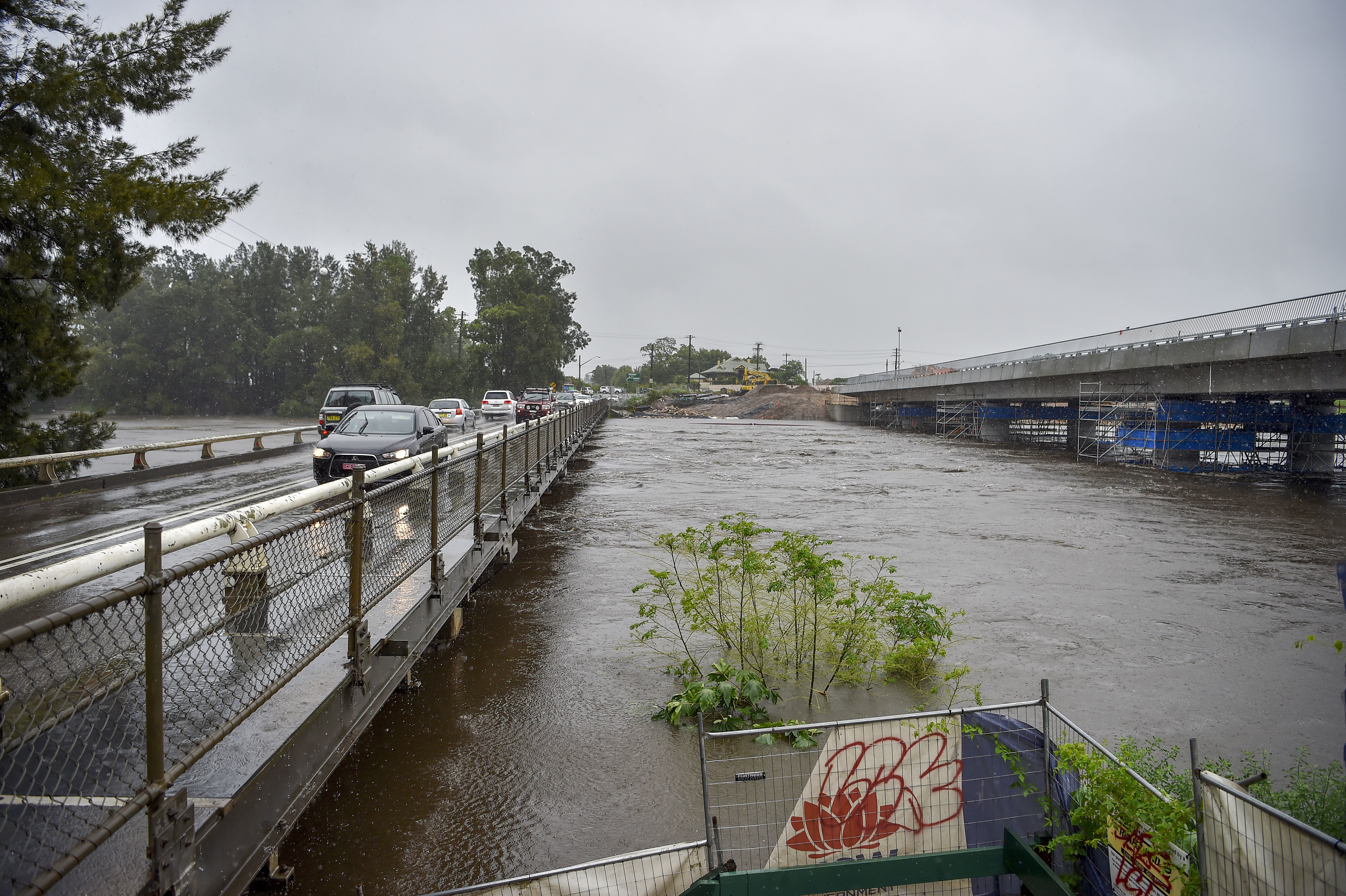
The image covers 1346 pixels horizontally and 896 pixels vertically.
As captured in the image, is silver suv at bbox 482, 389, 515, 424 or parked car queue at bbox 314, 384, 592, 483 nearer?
parked car queue at bbox 314, 384, 592, 483

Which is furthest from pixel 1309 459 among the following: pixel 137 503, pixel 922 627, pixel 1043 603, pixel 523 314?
pixel 523 314

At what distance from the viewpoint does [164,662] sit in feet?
8.85

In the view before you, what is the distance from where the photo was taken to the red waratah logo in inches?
146

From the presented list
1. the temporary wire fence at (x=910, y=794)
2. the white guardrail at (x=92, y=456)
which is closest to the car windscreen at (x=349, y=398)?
the white guardrail at (x=92, y=456)

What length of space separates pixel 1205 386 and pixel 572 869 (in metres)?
33.3

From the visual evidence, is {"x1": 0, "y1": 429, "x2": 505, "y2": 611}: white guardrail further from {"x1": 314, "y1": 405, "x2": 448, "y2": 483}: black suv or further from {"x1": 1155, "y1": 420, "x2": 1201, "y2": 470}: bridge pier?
{"x1": 1155, "y1": 420, "x2": 1201, "y2": 470}: bridge pier

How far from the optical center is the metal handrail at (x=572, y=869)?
3.31 meters

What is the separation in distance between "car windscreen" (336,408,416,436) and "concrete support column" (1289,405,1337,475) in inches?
1279

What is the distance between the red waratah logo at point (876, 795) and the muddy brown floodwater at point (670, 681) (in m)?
1.02

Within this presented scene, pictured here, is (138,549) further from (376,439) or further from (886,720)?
(376,439)

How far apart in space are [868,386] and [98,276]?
206 feet

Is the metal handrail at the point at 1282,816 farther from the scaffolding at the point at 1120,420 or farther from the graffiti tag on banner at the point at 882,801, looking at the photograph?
the scaffolding at the point at 1120,420

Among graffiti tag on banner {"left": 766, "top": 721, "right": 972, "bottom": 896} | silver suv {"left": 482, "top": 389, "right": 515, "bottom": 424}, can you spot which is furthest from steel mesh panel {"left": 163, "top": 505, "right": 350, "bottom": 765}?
silver suv {"left": 482, "top": 389, "right": 515, "bottom": 424}

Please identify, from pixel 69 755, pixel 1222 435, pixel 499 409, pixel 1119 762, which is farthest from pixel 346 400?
pixel 1222 435
